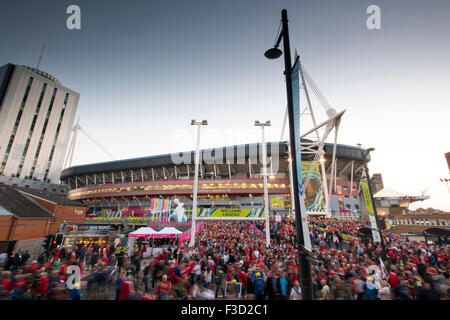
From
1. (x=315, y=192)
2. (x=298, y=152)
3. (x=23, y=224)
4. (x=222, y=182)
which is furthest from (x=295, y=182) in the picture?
(x=222, y=182)

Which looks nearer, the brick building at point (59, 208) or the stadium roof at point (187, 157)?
the brick building at point (59, 208)

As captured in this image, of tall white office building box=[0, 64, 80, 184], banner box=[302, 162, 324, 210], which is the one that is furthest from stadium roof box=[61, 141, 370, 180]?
banner box=[302, 162, 324, 210]

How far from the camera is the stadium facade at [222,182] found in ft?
164

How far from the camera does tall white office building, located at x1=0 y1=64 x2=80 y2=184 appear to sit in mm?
57250

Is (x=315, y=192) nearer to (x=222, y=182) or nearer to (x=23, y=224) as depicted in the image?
(x=23, y=224)

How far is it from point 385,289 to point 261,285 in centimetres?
439

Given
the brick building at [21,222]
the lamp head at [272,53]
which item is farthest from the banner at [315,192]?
the brick building at [21,222]

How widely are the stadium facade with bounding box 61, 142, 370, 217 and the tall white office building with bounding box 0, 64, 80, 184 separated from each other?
56.5 feet

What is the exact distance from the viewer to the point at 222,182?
51.7 m

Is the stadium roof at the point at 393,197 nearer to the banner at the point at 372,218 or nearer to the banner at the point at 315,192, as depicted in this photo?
the banner at the point at 315,192

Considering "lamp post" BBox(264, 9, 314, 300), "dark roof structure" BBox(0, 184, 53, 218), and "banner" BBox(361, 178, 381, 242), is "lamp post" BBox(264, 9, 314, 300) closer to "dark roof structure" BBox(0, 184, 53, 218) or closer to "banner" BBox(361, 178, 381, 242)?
"banner" BBox(361, 178, 381, 242)

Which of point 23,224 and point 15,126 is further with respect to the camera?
point 15,126

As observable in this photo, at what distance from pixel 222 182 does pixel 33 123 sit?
221 feet

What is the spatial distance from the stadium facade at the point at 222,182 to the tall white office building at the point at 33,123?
56.5 ft
